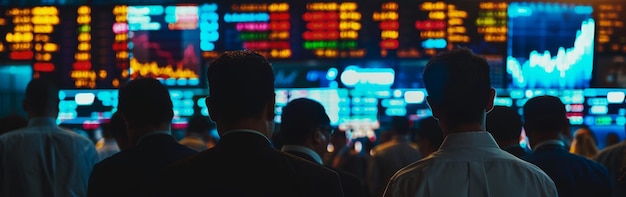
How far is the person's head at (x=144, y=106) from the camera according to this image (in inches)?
124

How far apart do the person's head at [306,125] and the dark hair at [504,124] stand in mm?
810

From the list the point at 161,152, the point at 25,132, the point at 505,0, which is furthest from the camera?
the point at 505,0

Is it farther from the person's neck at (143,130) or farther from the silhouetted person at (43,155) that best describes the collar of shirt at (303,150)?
the silhouetted person at (43,155)

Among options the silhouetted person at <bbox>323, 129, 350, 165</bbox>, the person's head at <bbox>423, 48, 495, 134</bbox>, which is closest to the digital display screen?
the silhouetted person at <bbox>323, 129, 350, 165</bbox>

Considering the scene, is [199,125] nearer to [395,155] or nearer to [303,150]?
[395,155]

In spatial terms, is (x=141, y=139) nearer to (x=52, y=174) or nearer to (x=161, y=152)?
(x=161, y=152)

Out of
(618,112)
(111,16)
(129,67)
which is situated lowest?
(618,112)

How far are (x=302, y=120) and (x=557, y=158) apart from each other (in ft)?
3.87

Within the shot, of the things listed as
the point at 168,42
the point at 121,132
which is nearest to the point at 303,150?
the point at 121,132

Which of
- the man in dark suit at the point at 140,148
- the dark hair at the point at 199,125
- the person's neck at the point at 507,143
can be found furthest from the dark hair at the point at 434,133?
the dark hair at the point at 199,125

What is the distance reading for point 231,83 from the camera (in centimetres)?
205

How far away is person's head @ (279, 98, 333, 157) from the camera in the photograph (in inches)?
142

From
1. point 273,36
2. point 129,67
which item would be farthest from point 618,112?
point 129,67

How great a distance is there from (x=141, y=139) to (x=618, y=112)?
6664 mm
